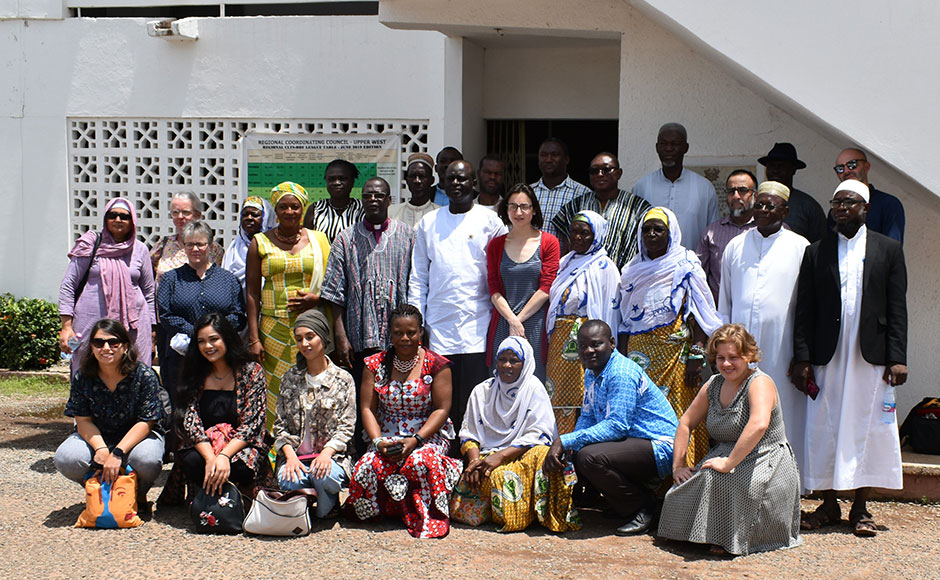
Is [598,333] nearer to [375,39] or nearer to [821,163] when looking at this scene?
[821,163]

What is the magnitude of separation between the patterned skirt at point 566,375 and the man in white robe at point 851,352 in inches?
47.5

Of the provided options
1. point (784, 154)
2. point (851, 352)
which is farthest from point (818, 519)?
point (784, 154)

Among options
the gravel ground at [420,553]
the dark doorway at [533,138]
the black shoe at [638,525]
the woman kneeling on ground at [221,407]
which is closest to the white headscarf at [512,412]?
the gravel ground at [420,553]

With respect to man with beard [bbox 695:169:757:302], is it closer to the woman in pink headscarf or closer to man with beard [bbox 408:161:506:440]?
man with beard [bbox 408:161:506:440]

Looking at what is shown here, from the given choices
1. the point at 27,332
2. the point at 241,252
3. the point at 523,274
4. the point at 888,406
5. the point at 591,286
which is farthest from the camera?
the point at 27,332

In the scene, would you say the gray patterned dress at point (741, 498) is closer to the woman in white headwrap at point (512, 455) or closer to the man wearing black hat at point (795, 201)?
the woman in white headwrap at point (512, 455)

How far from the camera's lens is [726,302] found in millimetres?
5836

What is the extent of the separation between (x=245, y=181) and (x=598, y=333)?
4.86m

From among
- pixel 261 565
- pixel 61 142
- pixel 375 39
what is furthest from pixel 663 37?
pixel 61 142

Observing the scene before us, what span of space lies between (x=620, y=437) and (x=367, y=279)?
1832 mm

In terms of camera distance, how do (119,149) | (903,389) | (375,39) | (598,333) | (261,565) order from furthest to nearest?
(119,149) → (375,39) → (903,389) → (598,333) → (261,565)

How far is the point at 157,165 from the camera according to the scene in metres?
9.41

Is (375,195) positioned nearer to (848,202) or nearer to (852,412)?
(848,202)

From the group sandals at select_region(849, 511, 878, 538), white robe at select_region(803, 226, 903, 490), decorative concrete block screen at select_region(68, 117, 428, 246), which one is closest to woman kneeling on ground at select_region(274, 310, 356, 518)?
white robe at select_region(803, 226, 903, 490)
